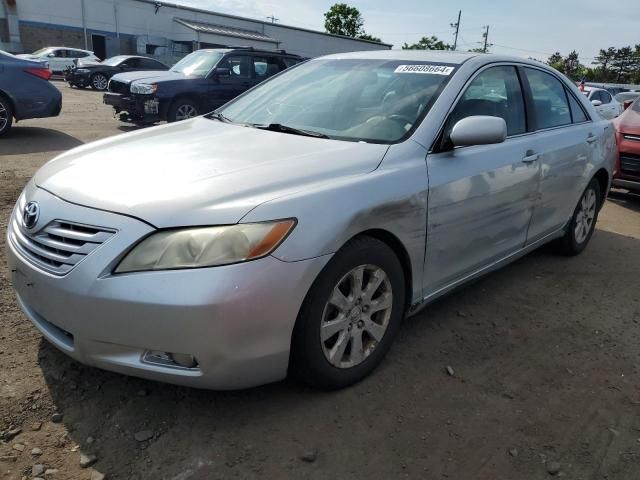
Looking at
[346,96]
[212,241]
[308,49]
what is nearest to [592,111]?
[346,96]

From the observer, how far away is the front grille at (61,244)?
223cm

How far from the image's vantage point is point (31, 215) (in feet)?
8.25

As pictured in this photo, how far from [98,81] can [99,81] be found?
4 cm

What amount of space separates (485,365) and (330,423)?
1.06 m

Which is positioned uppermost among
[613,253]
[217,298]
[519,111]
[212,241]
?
[519,111]

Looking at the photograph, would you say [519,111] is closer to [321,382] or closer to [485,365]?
[485,365]

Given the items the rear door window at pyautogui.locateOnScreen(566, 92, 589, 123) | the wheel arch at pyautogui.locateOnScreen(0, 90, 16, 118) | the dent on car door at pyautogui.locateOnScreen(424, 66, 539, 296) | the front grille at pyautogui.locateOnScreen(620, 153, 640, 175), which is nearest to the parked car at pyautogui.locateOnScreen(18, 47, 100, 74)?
the wheel arch at pyautogui.locateOnScreen(0, 90, 16, 118)

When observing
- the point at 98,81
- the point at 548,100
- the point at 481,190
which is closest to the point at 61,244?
the point at 481,190

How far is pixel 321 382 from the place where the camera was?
8.44 ft

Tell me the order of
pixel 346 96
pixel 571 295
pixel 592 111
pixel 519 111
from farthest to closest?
pixel 592 111, pixel 571 295, pixel 519 111, pixel 346 96

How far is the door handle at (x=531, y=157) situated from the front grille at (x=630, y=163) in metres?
4.28

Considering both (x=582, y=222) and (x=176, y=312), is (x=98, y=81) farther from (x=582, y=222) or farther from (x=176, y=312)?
(x=176, y=312)

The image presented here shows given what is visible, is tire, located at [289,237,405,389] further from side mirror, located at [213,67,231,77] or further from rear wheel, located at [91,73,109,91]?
rear wheel, located at [91,73,109,91]

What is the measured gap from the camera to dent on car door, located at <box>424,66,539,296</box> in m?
3.00
